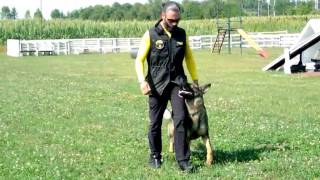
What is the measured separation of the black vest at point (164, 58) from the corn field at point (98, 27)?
197 feet

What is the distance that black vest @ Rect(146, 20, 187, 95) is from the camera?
8073 millimetres

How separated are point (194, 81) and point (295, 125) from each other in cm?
444

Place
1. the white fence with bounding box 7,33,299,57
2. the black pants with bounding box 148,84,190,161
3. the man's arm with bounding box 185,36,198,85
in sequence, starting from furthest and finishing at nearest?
the white fence with bounding box 7,33,299,57, the man's arm with bounding box 185,36,198,85, the black pants with bounding box 148,84,190,161

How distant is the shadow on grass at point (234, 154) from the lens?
885 centimetres

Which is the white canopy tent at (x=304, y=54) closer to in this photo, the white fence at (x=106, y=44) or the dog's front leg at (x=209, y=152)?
the dog's front leg at (x=209, y=152)

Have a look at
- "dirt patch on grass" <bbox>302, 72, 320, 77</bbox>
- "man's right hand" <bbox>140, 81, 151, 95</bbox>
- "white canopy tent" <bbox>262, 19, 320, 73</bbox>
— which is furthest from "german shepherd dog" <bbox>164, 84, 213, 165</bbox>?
"white canopy tent" <bbox>262, 19, 320, 73</bbox>

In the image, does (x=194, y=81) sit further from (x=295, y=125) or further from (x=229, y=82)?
(x=229, y=82)

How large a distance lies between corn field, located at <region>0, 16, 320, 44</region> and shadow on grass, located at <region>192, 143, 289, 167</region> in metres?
58.6

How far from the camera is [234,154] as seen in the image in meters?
9.32

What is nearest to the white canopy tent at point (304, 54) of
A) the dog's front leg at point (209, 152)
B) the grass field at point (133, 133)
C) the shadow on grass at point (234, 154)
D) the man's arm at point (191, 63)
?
the grass field at point (133, 133)

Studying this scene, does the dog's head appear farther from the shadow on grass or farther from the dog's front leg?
the shadow on grass

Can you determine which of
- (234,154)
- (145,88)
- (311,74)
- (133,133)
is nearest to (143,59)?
(145,88)

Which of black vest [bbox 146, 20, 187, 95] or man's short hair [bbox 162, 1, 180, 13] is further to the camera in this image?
black vest [bbox 146, 20, 187, 95]

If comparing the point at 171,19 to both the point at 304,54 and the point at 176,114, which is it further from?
the point at 304,54
